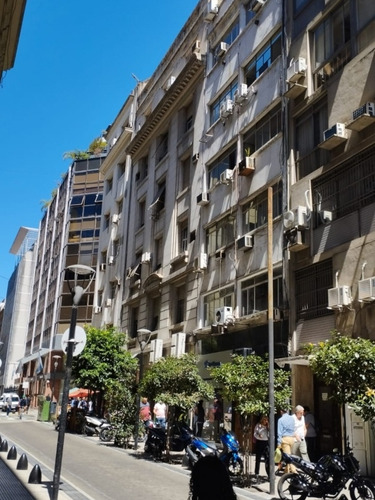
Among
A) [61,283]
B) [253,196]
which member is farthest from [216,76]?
[61,283]

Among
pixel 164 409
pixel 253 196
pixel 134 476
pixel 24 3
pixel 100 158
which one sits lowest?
pixel 134 476

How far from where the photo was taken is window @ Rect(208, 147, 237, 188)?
75.6 feet

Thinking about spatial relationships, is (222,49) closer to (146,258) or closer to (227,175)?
(227,175)

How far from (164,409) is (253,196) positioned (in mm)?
8905

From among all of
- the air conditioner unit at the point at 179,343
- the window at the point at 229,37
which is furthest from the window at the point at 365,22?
the air conditioner unit at the point at 179,343

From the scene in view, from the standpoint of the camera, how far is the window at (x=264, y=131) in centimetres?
1986

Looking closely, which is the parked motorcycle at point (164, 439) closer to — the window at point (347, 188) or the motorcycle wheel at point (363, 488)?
the motorcycle wheel at point (363, 488)

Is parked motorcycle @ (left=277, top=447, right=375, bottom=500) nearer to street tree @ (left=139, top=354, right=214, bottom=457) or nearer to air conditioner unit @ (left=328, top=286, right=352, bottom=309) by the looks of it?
air conditioner unit @ (left=328, top=286, right=352, bottom=309)

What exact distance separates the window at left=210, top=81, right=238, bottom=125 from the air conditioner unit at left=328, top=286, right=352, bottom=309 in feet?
39.6

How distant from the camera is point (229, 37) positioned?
25375 millimetres

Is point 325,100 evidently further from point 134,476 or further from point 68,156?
point 68,156

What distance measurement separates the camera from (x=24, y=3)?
23.1 feet

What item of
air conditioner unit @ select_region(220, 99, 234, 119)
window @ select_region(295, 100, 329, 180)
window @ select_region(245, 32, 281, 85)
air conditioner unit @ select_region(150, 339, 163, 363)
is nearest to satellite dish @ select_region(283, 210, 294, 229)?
window @ select_region(295, 100, 329, 180)

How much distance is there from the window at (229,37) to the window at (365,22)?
9.13 meters
